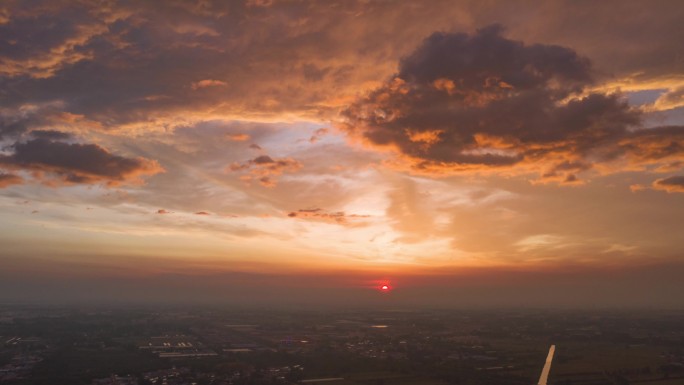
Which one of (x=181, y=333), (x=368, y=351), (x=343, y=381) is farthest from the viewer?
(x=181, y=333)

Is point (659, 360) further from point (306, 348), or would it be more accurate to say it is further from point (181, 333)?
point (181, 333)

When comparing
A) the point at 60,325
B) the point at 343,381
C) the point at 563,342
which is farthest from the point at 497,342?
the point at 60,325

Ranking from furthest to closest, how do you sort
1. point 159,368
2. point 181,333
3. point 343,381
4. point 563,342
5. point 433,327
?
point 433,327 → point 181,333 → point 563,342 → point 159,368 → point 343,381

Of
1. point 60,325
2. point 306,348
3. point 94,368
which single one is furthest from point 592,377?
point 60,325

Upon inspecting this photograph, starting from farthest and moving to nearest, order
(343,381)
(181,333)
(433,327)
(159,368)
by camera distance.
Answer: (433,327)
(181,333)
(159,368)
(343,381)

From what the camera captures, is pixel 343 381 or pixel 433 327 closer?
pixel 343 381

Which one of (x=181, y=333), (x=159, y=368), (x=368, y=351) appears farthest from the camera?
(x=181, y=333)

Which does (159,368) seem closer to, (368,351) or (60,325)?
(368,351)

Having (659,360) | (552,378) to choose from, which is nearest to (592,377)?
(552,378)

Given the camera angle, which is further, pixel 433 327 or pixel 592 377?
pixel 433 327
